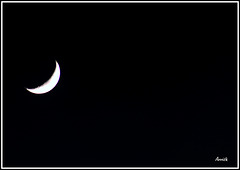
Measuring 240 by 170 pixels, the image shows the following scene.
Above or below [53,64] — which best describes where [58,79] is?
below

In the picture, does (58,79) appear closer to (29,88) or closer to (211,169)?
(29,88)

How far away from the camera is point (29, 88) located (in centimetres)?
325

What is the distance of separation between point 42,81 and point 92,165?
2.08 meters

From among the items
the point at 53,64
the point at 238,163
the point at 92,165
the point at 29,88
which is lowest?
the point at 92,165

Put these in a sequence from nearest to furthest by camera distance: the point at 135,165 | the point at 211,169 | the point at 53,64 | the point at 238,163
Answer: the point at 238,163 < the point at 53,64 < the point at 211,169 < the point at 135,165

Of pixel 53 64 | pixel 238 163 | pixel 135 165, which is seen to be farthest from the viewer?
pixel 135 165

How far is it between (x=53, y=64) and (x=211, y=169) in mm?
3378

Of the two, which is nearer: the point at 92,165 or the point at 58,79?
the point at 58,79

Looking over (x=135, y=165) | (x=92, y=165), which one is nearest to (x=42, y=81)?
(x=92, y=165)

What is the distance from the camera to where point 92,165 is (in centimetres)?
412

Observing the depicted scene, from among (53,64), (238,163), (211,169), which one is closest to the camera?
(238,163)

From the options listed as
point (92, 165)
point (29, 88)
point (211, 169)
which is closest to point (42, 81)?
point (29, 88)

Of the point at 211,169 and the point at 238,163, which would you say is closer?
the point at 238,163

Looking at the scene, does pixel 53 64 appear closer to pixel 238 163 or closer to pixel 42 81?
pixel 42 81
